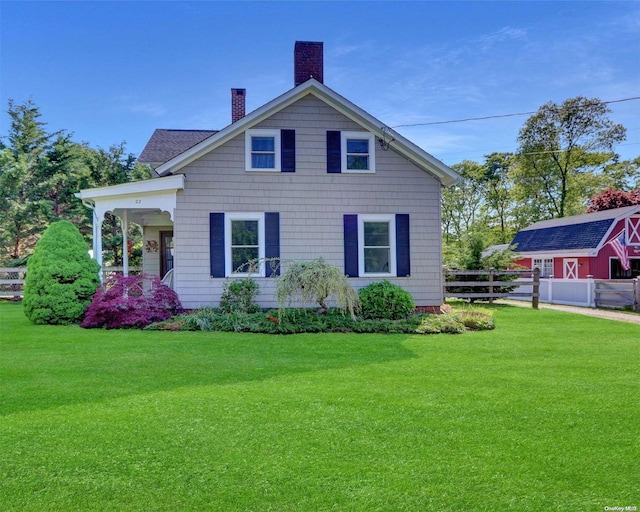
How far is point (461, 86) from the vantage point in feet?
56.7

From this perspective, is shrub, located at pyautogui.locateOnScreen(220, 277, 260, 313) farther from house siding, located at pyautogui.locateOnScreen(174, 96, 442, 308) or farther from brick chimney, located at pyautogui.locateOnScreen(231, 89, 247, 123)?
brick chimney, located at pyautogui.locateOnScreen(231, 89, 247, 123)

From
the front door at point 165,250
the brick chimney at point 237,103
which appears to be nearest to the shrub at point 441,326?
the front door at point 165,250

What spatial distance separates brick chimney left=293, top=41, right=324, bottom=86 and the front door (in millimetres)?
6563

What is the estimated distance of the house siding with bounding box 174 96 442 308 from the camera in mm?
11148

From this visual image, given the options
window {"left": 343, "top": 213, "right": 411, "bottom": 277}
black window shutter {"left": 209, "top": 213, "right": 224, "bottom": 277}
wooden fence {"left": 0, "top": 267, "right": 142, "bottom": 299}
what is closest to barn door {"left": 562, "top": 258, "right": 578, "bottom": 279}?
window {"left": 343, "top": 213, "right": 411, "bottom": 277}

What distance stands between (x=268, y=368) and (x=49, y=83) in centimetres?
2129

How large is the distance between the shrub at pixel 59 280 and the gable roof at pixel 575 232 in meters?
19.2

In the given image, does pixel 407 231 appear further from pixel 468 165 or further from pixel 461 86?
pixel 468 165

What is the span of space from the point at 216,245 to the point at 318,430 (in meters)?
8.11

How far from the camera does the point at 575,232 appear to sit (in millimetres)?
21141

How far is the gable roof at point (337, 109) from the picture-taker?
11.1 metres

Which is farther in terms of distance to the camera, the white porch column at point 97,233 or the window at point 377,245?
the window at point 377,245

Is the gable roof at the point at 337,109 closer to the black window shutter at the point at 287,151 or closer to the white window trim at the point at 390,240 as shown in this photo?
the black window shutter at the point at 287,151

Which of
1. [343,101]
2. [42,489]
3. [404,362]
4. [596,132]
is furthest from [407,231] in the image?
[596,132]
